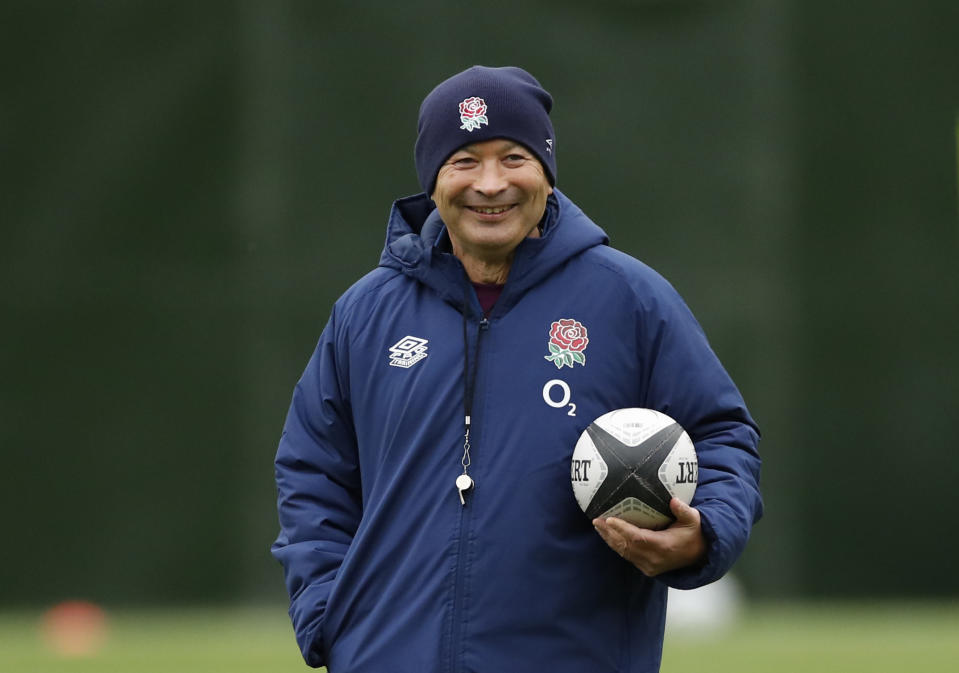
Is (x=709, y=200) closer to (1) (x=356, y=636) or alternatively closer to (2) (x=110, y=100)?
(2) (x=110, y=100)

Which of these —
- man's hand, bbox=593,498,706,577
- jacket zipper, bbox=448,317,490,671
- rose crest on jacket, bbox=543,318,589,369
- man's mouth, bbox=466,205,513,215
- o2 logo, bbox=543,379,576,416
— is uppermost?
man's mouth, bbox=466,205,513,215

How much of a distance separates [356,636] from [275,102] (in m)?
7.17

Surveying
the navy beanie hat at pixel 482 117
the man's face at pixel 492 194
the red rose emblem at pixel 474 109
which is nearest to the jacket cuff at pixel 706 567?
the man's face at pixel 492 194

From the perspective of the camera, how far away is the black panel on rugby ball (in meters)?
3.74

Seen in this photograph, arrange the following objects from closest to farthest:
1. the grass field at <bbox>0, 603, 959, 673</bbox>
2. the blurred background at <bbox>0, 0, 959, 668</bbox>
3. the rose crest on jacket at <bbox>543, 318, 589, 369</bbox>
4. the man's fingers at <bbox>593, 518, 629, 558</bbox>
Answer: the man's fingers at <bbox>593, 518, 629, 558</bbox>
the rose crest on jacket at <bbox>543, 318, 589, 369</bbox>
the grass field at <bbox>0, 603, 959, 673</bbox>
the blurred background at <bbox>0, 0, 959, 668</bbox>

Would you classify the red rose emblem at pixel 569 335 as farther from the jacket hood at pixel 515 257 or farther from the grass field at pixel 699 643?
the grass field at pixel 699 643

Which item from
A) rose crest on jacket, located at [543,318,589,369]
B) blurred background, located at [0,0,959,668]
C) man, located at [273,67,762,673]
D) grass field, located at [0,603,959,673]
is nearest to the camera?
man, located at [273,67,762,673]

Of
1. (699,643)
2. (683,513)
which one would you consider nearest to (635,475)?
(683,513)

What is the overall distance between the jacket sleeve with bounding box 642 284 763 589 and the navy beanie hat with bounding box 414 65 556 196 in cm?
49

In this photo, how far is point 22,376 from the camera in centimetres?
1062

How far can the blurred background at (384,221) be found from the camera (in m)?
10.5

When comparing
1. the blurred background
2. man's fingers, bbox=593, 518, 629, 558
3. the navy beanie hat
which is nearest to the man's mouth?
the navy beanie hat

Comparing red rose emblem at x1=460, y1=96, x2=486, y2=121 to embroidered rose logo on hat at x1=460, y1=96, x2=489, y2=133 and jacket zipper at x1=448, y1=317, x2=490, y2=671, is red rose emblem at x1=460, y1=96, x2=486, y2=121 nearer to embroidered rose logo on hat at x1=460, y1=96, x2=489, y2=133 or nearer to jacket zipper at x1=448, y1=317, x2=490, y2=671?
embroidered rose logo on hat at x1=460, y1=96, x2=489, y2=133

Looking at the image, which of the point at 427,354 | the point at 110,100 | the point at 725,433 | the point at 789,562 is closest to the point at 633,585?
the point at 725,433
